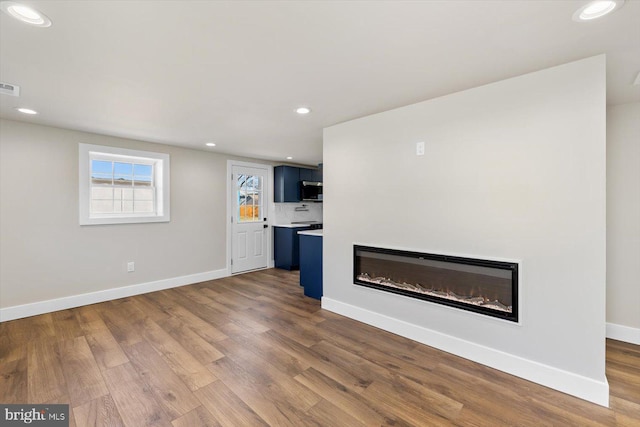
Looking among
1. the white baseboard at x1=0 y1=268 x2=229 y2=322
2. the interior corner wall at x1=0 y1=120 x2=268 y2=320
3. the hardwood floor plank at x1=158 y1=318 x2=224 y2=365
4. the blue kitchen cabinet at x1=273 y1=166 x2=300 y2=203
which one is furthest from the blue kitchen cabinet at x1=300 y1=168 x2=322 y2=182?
the hardwood floor plank at x1=158 y1=318 x2=224 y2=365

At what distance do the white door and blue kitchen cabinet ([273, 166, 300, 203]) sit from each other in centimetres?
23

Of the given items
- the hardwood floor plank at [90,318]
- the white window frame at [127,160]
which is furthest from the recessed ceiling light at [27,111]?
the hardwood floor plank at [90,318]

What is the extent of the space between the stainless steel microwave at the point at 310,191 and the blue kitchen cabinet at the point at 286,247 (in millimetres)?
843

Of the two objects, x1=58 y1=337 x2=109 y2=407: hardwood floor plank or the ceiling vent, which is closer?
x1=58 y1=337 x2=109 y2=407: hardwood floor plank

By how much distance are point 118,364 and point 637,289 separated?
4.77m

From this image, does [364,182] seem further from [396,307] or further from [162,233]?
[162,233]

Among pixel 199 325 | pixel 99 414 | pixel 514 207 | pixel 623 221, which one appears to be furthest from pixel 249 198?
pixel 623 221

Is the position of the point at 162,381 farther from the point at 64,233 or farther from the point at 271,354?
the point at 64,233

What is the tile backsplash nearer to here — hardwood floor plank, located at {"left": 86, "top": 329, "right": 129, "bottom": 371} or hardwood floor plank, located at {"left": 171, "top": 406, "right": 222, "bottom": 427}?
hardwood floor plank, located at {"left": 86, "top": 329, "right": 129, "bottom": 371}

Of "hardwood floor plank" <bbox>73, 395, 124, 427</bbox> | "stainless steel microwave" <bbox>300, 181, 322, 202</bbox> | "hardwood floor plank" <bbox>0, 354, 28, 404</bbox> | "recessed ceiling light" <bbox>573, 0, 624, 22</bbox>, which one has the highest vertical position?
"recessed ceiling light" <bbox>573, 0, 624, 22</bbox>

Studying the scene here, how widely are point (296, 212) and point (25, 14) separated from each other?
208 inches

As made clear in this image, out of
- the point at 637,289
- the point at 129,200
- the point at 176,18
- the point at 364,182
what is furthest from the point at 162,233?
the point at 637,289

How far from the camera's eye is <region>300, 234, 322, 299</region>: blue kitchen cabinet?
3.77 meters

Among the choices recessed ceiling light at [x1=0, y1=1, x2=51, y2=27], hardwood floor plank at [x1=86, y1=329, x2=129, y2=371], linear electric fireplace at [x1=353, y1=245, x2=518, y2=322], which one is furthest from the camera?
hardwood floor plank at [x1=86, y1=329, x2=129, y2=371]
